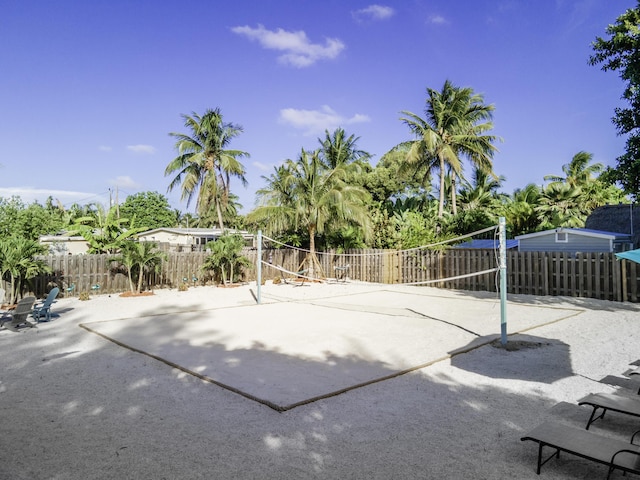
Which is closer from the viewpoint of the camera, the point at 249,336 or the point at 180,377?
the point at 180,377

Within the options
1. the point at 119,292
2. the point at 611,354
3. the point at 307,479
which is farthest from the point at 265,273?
the point at 307,479

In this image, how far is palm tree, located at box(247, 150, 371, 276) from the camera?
20.2 m

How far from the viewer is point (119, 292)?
1622 centimetres

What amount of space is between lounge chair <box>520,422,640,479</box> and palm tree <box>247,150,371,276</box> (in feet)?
55.4

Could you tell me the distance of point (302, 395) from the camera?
16.0 ft

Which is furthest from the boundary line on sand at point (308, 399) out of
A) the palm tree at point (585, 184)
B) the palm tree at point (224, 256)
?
the palm tree at point (585, 184)

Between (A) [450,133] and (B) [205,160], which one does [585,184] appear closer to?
(A) [450,133]

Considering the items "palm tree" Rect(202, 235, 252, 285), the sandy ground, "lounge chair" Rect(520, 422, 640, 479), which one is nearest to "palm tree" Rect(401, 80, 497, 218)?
"palm tree" Rect(202, 235, 252, 285)

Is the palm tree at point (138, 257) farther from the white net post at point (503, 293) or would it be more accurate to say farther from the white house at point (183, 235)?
the white house at point (183, 235)

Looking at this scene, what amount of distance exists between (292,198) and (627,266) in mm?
14709

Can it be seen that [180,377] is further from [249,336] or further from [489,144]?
[489,144]

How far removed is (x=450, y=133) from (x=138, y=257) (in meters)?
23.5

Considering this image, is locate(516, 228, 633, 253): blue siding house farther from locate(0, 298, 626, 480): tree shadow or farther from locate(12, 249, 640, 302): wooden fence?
locate(0, 298, 626, 480): tree shadow

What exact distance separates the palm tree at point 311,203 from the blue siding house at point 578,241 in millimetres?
7487
